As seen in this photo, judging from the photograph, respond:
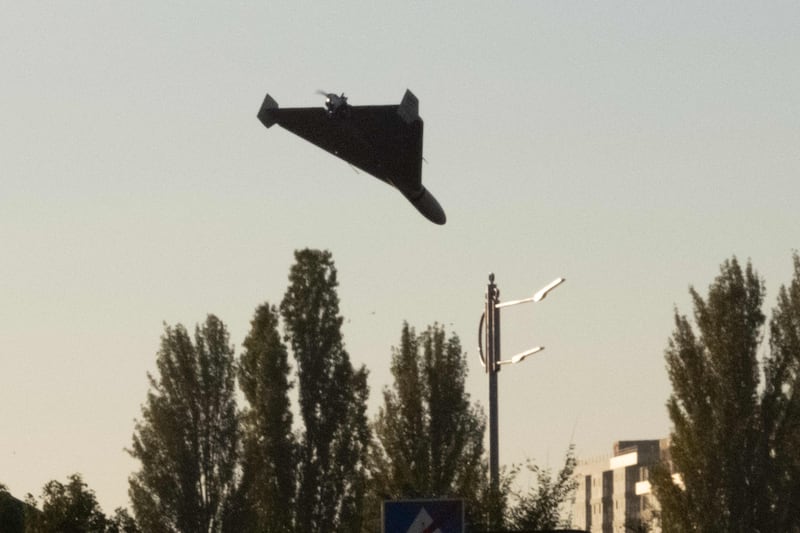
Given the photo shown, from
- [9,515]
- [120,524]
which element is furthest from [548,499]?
[9,515]

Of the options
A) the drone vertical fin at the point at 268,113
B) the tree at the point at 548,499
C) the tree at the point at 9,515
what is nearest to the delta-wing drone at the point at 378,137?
the drone vertical fin at the point at 268,113

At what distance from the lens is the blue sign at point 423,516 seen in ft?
32.0

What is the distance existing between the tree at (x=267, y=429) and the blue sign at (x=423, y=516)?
45.6 m

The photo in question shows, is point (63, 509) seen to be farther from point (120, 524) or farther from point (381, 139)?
point (381, 139)

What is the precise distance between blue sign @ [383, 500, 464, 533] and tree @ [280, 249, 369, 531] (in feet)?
151

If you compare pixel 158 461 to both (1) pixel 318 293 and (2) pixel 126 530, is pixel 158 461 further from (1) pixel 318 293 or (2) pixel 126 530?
(2) pixel 126 530

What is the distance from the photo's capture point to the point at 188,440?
59.5 meters

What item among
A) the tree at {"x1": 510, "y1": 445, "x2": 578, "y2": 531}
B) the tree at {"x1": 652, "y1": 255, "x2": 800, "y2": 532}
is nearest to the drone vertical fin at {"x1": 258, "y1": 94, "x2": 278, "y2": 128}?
the tree at {"x1": 510, "y1": 445, "x2": 578, "y2": 531}

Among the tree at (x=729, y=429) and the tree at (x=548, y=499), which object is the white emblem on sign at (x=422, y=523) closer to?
the tree at (x=548, y=499)

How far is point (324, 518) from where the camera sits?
5619 centimetres

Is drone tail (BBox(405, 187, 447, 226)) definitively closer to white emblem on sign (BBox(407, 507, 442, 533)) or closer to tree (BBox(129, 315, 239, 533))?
white emblem on sign (BBox(407, 507, 442, 533))

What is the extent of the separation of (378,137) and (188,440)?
168 feet

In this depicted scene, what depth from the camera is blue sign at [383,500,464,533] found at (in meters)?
9.74

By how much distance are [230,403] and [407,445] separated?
10.1 m
